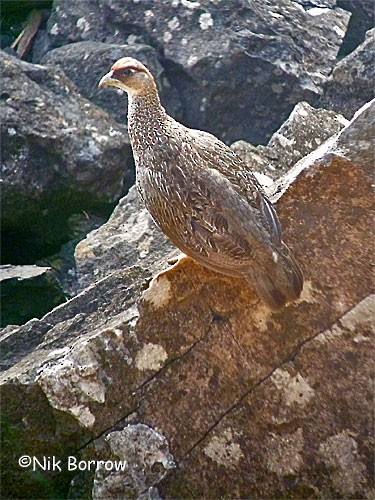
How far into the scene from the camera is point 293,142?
213 inches

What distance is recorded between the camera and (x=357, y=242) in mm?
3980

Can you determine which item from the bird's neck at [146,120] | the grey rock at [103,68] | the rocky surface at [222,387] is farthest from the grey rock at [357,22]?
the rocky surface at [222,387]

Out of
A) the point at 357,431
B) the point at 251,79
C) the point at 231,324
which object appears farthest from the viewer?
the point at 251,79

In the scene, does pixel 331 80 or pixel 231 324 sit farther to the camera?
pixel 331 80

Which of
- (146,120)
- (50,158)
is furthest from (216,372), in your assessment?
(50,158)

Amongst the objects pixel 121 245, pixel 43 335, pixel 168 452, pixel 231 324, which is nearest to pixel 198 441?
pixel 168 452

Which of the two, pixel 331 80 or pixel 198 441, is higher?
pixel 331 80

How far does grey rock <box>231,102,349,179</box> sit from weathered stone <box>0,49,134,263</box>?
4.91 feet

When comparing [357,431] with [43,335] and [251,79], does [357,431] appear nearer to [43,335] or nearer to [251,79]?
[43,335]

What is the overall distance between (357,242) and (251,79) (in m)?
3.21

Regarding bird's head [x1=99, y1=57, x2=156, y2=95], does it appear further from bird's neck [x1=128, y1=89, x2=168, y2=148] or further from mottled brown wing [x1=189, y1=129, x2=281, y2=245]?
mottled brown wing [x1=189, y1=129, x2=281, y2=245]

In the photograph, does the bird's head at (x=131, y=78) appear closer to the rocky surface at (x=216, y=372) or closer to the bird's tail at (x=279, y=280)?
the rocky surface at (x=216, y=372)

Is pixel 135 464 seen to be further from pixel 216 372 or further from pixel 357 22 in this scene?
pixel 357 22

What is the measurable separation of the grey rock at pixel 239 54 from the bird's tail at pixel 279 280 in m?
3.19
